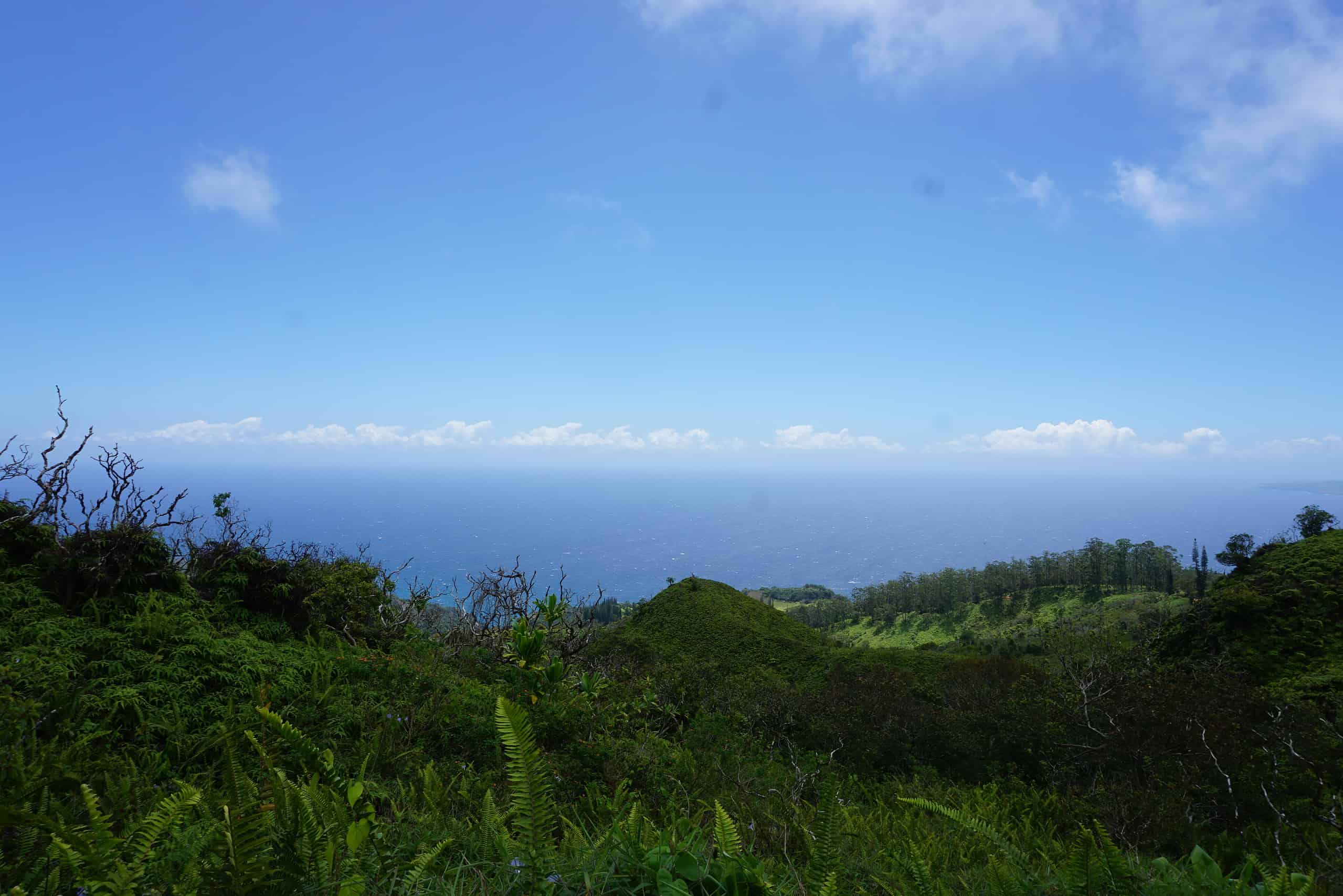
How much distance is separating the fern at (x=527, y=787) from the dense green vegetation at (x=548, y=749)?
1 cm

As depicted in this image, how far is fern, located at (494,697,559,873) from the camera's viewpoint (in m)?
1.65

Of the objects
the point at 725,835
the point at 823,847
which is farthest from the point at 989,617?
the point at 823,847

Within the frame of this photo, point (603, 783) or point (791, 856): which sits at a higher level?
point (791, 856)

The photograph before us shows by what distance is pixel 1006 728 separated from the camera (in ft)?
30.5

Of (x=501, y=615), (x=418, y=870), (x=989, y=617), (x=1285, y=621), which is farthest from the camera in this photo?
(x=989, y=617)

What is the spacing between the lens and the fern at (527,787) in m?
1.65

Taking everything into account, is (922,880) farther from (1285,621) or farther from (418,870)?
(1285,621)

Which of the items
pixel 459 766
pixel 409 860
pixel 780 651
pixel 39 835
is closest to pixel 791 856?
pixel 409 860

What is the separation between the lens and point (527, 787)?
65.9 inches

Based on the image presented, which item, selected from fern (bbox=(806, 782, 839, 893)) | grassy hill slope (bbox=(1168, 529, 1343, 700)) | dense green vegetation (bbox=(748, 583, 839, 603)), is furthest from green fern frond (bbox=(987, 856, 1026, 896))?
dense green vegetation (bbox=(748, 583, 839, 603))

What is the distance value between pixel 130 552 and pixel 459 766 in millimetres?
3291

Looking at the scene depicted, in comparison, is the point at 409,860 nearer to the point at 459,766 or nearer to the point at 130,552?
the point at 459,766

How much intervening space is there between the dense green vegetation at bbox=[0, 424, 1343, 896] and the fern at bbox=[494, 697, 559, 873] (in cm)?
1

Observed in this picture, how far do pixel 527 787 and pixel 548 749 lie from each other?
436 cm
